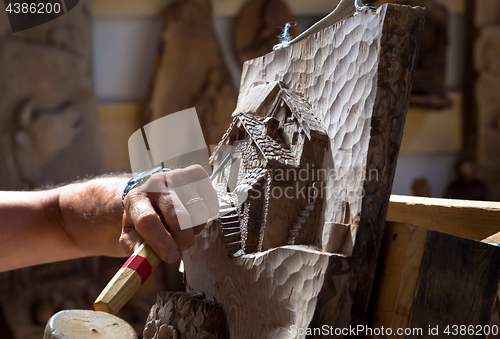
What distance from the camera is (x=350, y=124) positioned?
1.64 feet

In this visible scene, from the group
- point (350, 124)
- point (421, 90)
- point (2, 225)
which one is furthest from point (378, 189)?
point (421, 90)

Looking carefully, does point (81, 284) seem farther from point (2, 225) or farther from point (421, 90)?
point (421, 90)

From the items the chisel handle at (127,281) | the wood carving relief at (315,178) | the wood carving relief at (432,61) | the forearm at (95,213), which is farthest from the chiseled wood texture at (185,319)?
the wood carving relief at (432,61)

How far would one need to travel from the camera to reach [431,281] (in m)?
0.44

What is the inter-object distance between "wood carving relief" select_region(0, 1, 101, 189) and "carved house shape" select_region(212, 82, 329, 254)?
142 cm

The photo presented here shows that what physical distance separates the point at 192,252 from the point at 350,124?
42cm

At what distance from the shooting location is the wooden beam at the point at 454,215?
28.4 inches

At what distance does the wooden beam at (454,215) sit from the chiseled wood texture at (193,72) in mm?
1279

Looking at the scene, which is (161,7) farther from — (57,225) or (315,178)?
(315,178)

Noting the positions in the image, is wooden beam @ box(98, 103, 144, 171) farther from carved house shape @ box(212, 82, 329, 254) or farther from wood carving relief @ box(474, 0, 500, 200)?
wood carving relief @ box(474, 0, 500, 200)

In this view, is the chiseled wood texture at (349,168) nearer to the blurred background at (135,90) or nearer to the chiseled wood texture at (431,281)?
the chiseled wood texture at (431,281)

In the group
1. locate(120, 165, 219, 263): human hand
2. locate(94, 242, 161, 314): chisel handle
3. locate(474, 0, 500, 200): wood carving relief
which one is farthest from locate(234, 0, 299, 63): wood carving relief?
locate(94, 242, 161, 314): chisel handle

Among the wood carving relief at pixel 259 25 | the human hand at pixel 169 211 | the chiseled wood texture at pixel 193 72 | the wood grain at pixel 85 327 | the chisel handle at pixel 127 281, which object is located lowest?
the wood grain at pixel 85 327

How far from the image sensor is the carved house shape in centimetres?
56
